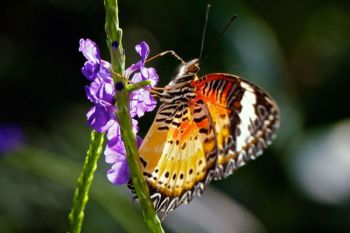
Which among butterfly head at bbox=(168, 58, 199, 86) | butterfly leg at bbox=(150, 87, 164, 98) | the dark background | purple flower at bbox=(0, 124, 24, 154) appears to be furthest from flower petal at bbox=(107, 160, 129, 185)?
purple flower at bbox=(0, 124, 24, 154)

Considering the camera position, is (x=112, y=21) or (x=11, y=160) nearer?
(x=112, y=21)

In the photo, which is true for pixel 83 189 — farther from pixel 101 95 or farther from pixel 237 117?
pixel 237 117

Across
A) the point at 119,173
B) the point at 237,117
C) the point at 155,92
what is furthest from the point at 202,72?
the point at 119,173

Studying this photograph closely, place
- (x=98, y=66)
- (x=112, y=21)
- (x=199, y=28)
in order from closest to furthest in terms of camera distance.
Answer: (x=112, y=21), (x=98, y=66), (x=199, y=28)

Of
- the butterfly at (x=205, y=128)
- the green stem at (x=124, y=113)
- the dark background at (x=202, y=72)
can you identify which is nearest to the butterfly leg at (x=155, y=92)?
the butterfly at (x=205, y=128)

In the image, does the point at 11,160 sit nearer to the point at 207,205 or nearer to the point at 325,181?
the point at 207,205

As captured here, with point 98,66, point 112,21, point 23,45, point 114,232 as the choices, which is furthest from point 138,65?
point 23,45

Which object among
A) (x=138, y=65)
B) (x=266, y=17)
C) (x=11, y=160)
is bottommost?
(x=11, y=160)
